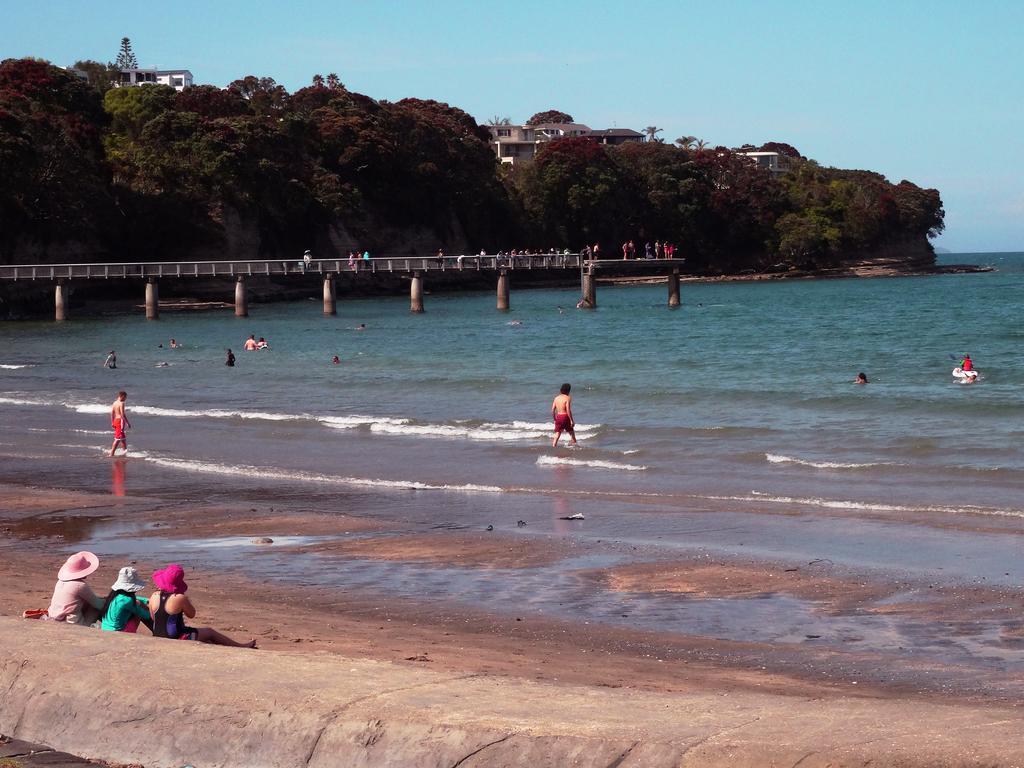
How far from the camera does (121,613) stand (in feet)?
29.1

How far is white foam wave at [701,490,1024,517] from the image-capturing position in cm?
1590

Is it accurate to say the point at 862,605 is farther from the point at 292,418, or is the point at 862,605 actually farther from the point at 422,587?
the point at 292,418

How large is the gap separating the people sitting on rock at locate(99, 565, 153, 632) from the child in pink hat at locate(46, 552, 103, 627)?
0.35 ft

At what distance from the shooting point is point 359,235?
3989 inches

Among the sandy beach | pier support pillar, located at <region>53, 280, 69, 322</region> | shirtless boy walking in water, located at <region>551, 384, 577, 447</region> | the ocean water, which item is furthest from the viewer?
Result: pier support pillar, located at <region>53, 280, 69, 322</region>

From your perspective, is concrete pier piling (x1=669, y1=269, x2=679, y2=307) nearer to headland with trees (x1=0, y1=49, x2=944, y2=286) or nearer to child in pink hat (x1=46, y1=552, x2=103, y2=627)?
headland with trees (x1=0, y1=49, x2=944, y2=286)

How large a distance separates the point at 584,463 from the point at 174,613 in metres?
12.8

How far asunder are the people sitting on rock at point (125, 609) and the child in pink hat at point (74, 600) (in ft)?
0.35

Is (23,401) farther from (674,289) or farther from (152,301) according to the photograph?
(674,289)

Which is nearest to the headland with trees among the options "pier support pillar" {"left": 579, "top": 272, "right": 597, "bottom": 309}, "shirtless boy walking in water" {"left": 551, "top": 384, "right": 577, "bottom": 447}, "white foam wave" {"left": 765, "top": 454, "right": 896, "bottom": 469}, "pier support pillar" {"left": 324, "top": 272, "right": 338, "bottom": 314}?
"pier support pillar" {"left": 324, "top": 272, "right": 338, "bottom": 314}

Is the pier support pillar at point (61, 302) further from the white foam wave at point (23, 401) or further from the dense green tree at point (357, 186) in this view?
the white foam wave at point (23, 401)

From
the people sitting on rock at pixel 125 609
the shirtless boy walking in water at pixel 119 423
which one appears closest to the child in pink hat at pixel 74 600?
the people sitting on rock at pixel 125 609

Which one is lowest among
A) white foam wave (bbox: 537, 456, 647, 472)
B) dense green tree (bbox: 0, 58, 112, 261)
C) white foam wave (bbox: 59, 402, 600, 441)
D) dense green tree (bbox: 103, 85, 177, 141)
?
white foam wave (bbox: 59, 402, 600, 441)

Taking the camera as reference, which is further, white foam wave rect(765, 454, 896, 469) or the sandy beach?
white foam wave rect(765, 454, 896, 469)
